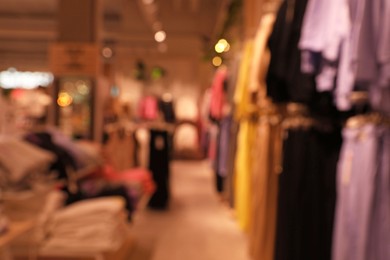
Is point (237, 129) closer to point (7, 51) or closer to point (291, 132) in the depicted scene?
point (291, 132)

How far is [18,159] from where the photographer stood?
253cm

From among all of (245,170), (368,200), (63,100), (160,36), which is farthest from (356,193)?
(160,36)

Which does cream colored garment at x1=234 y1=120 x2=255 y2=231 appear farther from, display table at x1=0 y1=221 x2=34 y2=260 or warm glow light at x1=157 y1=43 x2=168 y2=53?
warm glow light at x1=157 y1=43 x2=168 y2=53

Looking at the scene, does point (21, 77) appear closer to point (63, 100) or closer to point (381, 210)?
point (63, 100)

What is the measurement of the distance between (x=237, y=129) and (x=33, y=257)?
238 centimetres

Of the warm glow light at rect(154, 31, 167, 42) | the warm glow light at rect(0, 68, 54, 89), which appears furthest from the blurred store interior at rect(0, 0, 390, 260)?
the warm glow light at rect(0, 68, 54, 89)

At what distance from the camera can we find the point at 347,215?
5.39ft

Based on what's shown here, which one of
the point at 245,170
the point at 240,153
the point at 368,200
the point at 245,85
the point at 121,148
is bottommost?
the point at 121,148

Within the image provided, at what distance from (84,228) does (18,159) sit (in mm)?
779

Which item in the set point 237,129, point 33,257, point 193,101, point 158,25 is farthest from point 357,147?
point 193,101

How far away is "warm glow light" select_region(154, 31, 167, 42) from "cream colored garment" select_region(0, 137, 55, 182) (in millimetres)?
7359

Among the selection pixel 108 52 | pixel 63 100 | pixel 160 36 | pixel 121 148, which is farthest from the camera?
pixel 108 52

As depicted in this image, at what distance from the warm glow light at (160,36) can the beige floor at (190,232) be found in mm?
3470

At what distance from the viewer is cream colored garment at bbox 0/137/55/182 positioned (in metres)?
2.45
